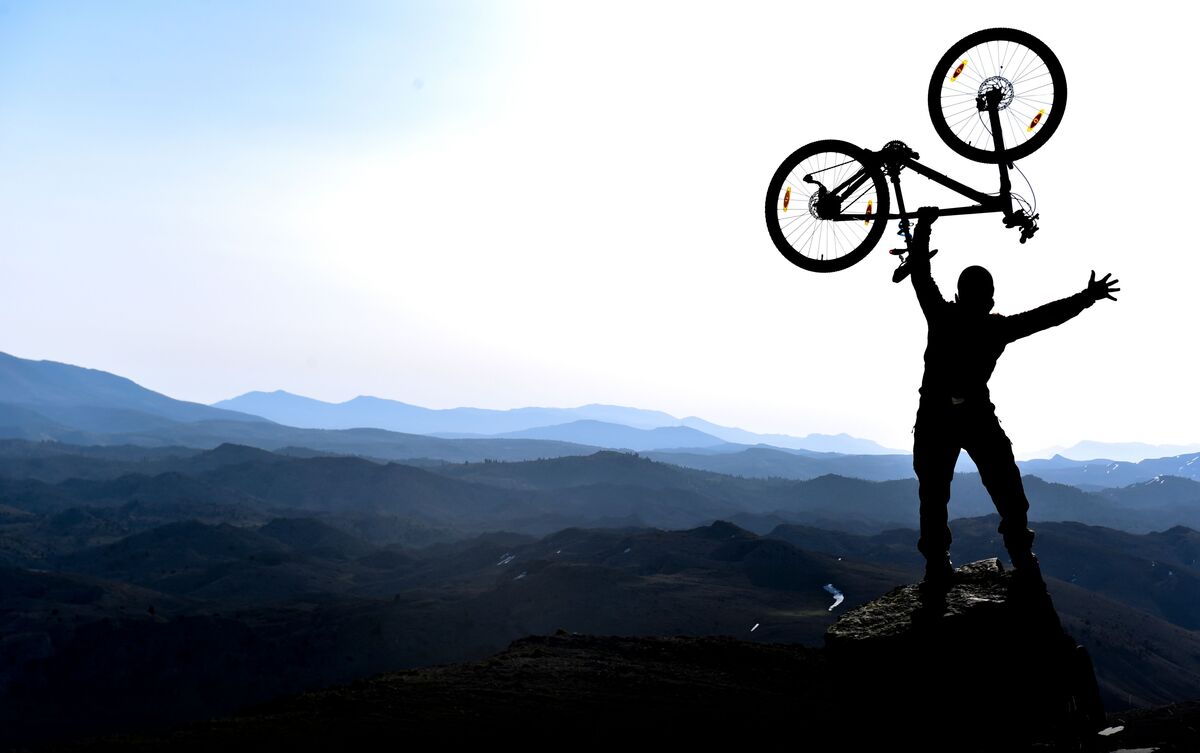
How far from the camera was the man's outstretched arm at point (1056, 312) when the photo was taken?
7.30 meters

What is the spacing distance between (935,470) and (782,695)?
1738 centimetres

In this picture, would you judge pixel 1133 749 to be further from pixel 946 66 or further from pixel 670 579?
pixel 670 579

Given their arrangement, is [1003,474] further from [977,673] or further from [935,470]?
[977,673]

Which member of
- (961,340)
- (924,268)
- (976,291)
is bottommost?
(961,340)

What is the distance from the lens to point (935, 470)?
26.9ft

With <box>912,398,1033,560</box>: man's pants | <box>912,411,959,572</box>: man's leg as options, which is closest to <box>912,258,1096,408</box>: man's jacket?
<box>912,398,1033,560</box>: man's pants

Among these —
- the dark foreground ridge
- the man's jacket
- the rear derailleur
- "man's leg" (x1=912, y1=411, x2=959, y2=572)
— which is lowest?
the dark foreground ridge

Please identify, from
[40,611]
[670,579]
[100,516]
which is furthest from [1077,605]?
[100,516]

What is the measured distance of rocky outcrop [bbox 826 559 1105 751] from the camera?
7473mm

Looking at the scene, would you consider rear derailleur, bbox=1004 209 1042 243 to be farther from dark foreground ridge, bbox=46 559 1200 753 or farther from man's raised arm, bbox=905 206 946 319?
dark foreground ridge, bbox=46 559 1200 753

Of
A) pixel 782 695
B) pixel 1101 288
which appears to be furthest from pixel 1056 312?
pixel 782 695

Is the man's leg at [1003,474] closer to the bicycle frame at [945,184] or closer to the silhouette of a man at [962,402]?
the silhouette of a man at [962,402]

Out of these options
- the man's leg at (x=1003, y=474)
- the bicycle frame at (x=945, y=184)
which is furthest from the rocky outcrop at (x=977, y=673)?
the bicycle frame at (x=945, y=184)

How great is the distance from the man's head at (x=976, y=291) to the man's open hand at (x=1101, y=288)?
0.96m
